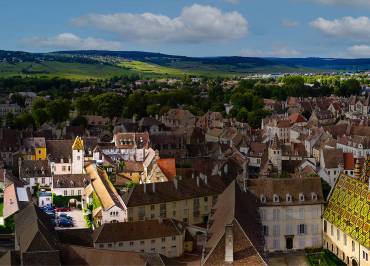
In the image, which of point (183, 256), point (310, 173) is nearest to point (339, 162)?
point (310, 173)

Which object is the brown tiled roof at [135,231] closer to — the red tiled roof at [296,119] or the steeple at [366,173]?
the steeple at [366,173]

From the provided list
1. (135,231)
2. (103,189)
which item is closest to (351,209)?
(135,231)

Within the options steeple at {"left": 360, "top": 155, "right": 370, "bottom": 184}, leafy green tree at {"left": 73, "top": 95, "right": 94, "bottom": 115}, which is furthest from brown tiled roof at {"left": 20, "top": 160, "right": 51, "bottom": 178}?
leafy green tree at {"left": 73, "top": 95, "right": 94, "bottom": 115}

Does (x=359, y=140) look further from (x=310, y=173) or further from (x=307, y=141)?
(x=310, y=173)

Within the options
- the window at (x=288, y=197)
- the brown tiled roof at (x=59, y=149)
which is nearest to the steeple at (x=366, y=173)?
the window at (x=288, y=197)

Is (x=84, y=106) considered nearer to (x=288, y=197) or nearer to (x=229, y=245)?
(x=288, y=197)

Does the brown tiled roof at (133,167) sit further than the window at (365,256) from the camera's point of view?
Yes
